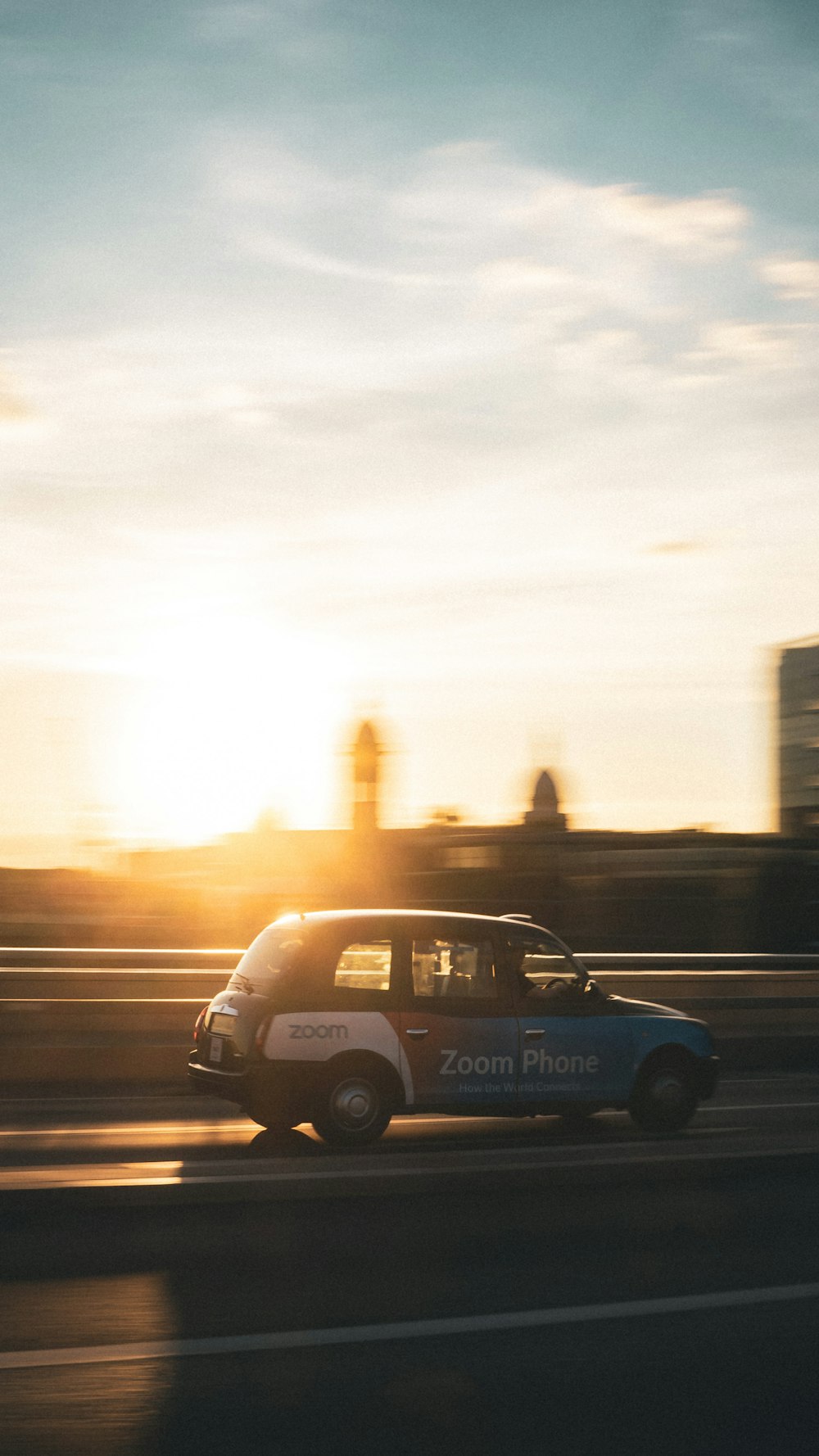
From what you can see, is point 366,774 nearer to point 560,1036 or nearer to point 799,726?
point 799,726

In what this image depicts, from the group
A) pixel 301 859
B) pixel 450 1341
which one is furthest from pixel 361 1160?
pixel 301 859

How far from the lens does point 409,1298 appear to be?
616cm

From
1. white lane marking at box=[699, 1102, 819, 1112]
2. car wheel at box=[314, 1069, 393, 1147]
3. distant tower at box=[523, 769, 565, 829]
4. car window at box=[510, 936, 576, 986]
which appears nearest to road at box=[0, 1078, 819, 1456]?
car wheel at box=[314, 1069, 393, 1147]

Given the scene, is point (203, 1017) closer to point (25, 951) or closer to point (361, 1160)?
point (361, 1160)

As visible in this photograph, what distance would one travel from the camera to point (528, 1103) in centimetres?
1063

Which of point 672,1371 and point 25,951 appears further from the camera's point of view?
point 25,951

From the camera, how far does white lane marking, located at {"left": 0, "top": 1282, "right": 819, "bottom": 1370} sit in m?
5.28

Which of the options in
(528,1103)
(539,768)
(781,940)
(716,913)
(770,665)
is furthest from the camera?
(539,768)

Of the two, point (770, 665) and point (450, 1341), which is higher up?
point (770, 665)

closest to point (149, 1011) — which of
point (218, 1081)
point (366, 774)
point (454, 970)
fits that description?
point (218, 1081)

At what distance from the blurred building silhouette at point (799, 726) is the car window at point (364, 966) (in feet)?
62.9

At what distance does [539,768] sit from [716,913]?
7608cm

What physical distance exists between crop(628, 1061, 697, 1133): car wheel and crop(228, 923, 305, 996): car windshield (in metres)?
Result: 2.59

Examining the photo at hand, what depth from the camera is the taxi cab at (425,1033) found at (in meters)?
10.1
